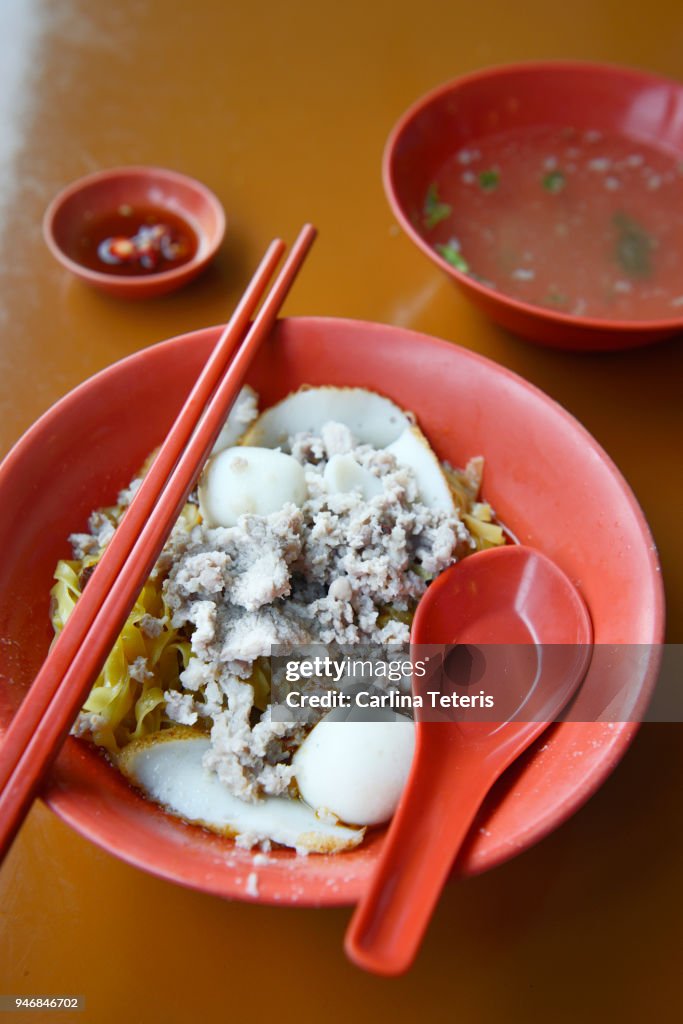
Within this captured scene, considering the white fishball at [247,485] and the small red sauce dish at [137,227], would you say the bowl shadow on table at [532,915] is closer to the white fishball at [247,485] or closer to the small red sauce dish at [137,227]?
the white fishball at [247,485]

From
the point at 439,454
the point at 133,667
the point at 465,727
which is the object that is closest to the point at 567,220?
Answer: the point at 439,454

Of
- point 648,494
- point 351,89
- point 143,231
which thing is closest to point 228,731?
point 648,494

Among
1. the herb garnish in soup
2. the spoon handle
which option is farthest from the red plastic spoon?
the herb garnish in soup

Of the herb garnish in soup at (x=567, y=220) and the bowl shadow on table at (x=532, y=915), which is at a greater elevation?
the herb garnish in soup at (x=567, y=220)

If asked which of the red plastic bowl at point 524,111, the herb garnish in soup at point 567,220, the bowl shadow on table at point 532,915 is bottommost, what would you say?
the bowl shadow on table at point 532,915

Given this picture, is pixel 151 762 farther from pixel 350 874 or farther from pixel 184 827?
pixel 350 874

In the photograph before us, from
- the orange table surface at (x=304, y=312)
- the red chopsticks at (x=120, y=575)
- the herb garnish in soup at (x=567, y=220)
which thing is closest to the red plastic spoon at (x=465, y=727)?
the orange table surface at (x=304, y=312)

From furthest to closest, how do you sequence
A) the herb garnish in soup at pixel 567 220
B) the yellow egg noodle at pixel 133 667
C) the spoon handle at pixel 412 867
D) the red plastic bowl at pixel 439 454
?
1. the herb garnish in soup at pixel 567 220
2. the yellow egg noodle at pixel 133 667
3. the red plastic bowl at pixel 439 454
4. the spoon handle at pixel 412 867

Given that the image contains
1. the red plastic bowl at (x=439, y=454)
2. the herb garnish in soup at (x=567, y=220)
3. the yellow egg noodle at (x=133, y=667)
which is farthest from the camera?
the herb garnish in soup at (x=567, y=220)
